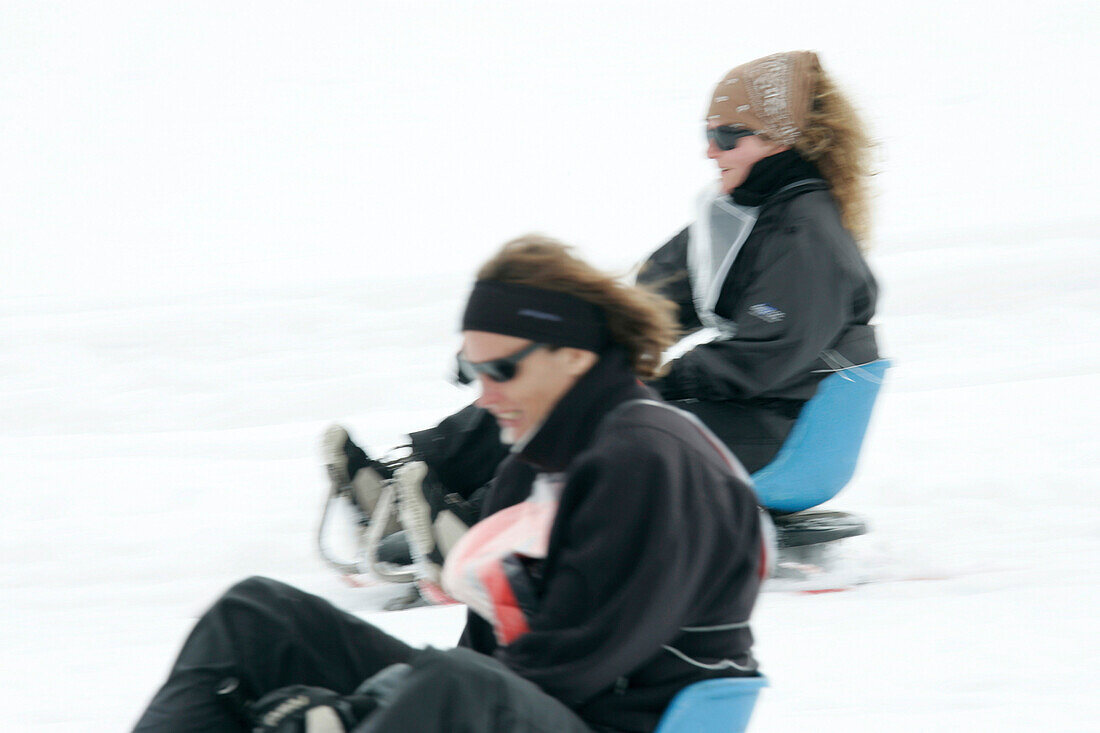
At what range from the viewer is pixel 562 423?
1.50 m

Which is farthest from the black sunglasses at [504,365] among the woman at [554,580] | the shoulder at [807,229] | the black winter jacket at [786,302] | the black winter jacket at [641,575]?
the shoulder at [807,229]

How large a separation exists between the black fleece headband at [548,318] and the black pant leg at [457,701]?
0.39 m

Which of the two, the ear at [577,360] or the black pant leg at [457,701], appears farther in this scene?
the ear at [577,360]

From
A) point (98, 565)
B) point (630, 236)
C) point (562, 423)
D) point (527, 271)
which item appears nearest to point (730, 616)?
point (562, 423)

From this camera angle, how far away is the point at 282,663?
1588 millimetres

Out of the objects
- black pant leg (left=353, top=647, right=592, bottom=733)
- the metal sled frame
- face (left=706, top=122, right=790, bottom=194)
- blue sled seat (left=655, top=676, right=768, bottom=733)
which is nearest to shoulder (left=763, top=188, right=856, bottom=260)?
face (left=706, top=122, right=790, bottom=194)

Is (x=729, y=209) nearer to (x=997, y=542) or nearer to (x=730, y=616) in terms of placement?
(x=997, y=542)

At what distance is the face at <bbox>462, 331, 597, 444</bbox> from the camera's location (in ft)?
4.95

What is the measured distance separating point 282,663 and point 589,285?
23.5 inches

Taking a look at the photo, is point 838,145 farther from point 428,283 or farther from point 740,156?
point 428,283

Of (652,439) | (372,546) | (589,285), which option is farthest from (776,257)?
(652,439)

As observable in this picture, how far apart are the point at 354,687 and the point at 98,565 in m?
1.78

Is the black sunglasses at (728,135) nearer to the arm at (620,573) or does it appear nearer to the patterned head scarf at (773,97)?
the patterned head scarf at (773,97)

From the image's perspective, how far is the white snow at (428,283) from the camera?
2613mm
